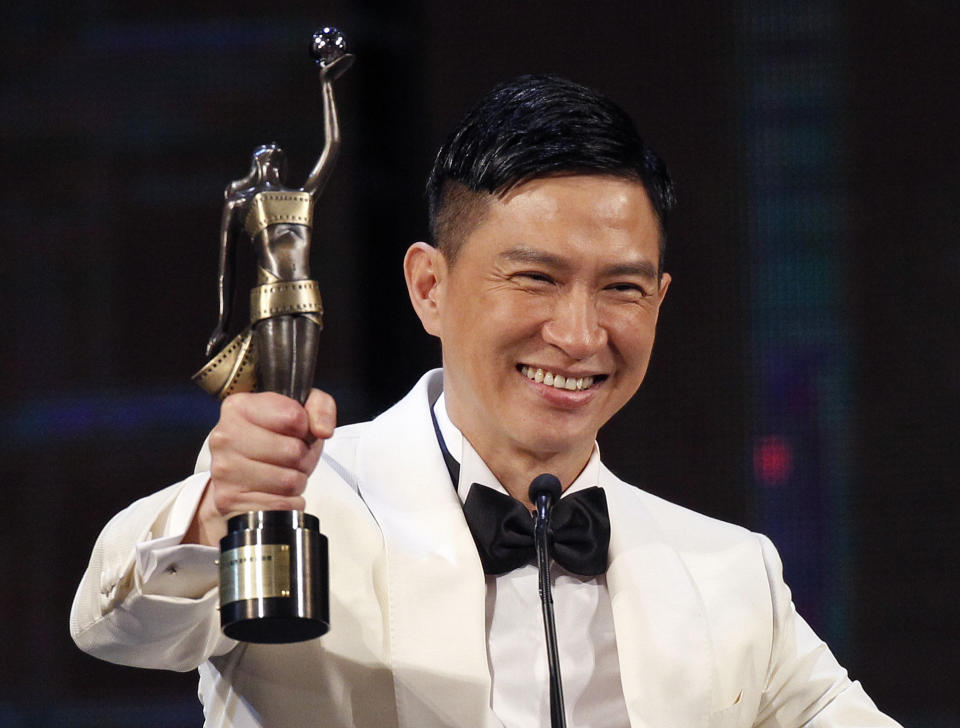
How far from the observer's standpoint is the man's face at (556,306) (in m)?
1.76

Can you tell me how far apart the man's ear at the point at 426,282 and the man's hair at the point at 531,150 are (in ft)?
0.11

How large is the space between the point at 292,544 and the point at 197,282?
1.57 meters

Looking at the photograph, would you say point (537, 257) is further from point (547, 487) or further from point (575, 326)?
point (547, 487)

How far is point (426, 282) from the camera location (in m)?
2.00

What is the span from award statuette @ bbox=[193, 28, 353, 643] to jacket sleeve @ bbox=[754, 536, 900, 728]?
0.92 m

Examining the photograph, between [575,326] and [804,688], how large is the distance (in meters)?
0.65

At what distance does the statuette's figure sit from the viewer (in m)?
1.28

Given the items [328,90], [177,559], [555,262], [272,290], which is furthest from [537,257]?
[177,559]

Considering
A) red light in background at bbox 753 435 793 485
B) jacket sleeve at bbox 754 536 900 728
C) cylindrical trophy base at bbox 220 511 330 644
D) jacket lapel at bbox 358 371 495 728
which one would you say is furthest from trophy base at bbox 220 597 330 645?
red light in background at bbox 753 435 793 485

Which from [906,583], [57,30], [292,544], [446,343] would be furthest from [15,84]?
[906,583]

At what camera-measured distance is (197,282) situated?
2.70m

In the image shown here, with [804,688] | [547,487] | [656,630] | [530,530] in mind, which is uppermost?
[547,487]

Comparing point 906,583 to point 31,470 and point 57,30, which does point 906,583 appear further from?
point 57,30

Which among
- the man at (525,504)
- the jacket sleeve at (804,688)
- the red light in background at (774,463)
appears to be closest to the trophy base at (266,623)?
the man at (525,504)
